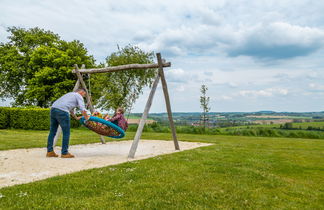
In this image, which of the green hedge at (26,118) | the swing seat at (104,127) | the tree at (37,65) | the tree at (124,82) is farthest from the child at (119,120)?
the tree at (37,65)

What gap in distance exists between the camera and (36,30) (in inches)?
1303

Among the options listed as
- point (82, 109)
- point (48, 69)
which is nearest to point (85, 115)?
point (82, 109)

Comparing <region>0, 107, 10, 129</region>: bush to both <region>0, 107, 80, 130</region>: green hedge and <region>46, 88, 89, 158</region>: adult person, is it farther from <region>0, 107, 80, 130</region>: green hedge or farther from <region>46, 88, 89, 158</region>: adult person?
<region>46, 88, 89, 158</region>: adult person

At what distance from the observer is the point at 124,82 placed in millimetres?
19781

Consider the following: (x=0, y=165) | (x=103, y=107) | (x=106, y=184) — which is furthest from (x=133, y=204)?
(x=103, y=107)

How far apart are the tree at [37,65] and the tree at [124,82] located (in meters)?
4.29

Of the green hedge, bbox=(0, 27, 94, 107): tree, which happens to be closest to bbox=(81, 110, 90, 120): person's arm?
the green hedge

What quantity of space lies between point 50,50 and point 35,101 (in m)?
6.08

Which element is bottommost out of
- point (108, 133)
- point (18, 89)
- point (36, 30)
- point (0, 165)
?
point (0, 165)

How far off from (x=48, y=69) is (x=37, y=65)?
7.71 feet

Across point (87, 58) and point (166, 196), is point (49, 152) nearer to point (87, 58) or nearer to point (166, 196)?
point (166, 196)

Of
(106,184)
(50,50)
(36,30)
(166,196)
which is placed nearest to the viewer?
(166,196)

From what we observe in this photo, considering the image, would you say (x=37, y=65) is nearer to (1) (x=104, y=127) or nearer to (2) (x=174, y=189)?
(1) (x=104, y=127)

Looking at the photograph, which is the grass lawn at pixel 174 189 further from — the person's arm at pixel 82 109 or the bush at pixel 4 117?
the bush at pixel 4 117
